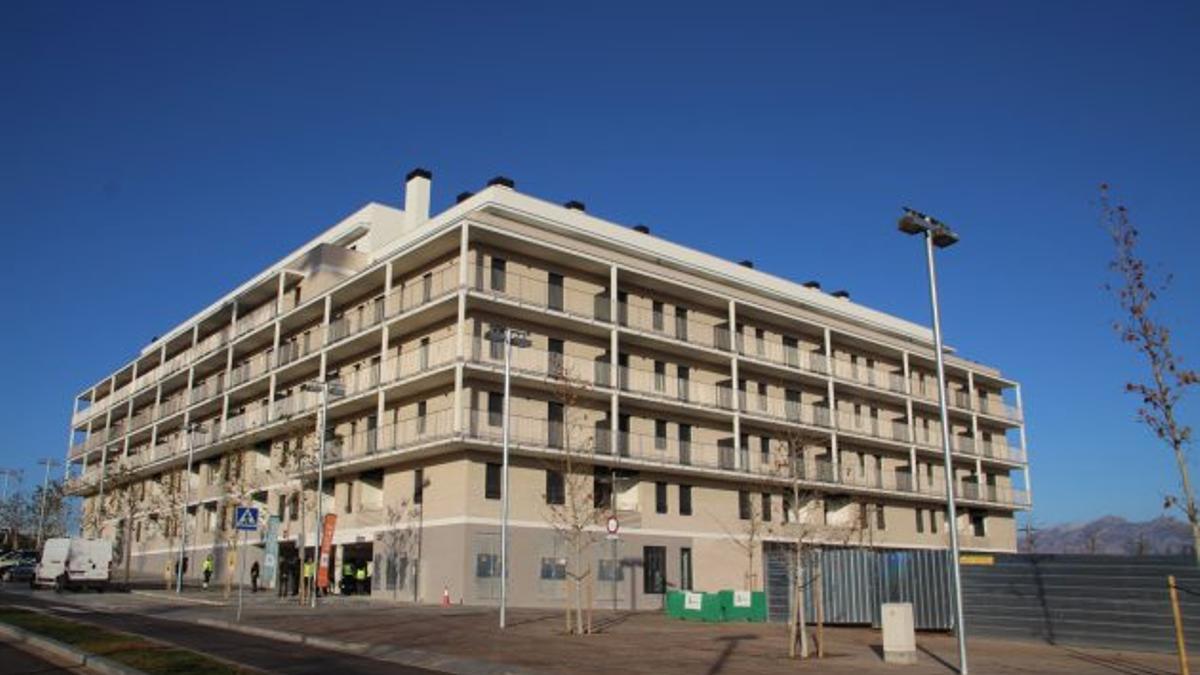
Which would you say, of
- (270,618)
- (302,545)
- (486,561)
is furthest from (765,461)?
(270,618)

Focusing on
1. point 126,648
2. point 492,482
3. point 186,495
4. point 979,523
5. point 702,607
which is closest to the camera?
point 126,648

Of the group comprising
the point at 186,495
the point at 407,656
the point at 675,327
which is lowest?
the point at 407,656

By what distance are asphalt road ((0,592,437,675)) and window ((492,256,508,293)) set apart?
723 inches

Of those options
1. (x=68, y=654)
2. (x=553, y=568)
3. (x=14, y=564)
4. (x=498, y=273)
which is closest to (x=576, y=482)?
(x=553, y=568)

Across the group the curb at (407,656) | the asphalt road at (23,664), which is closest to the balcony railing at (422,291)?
the curb at (407,656)

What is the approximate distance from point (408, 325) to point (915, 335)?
3878 cm

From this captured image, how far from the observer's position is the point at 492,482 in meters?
39.3

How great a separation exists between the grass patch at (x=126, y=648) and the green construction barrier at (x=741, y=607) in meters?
19.1

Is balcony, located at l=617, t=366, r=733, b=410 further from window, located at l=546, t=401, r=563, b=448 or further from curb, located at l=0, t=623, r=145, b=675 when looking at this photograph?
curb, located at l=0, t=623, r=145, b=675

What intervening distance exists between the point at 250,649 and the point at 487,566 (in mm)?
20564

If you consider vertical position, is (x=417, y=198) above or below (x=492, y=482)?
above

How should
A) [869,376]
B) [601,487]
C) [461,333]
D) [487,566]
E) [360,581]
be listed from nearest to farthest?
[487,566] < [461,333] < [601,487] < [360,581] < [869,376]

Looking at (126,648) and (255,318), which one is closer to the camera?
(126,648)

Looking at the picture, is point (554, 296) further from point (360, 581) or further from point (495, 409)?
point (360, 581)
